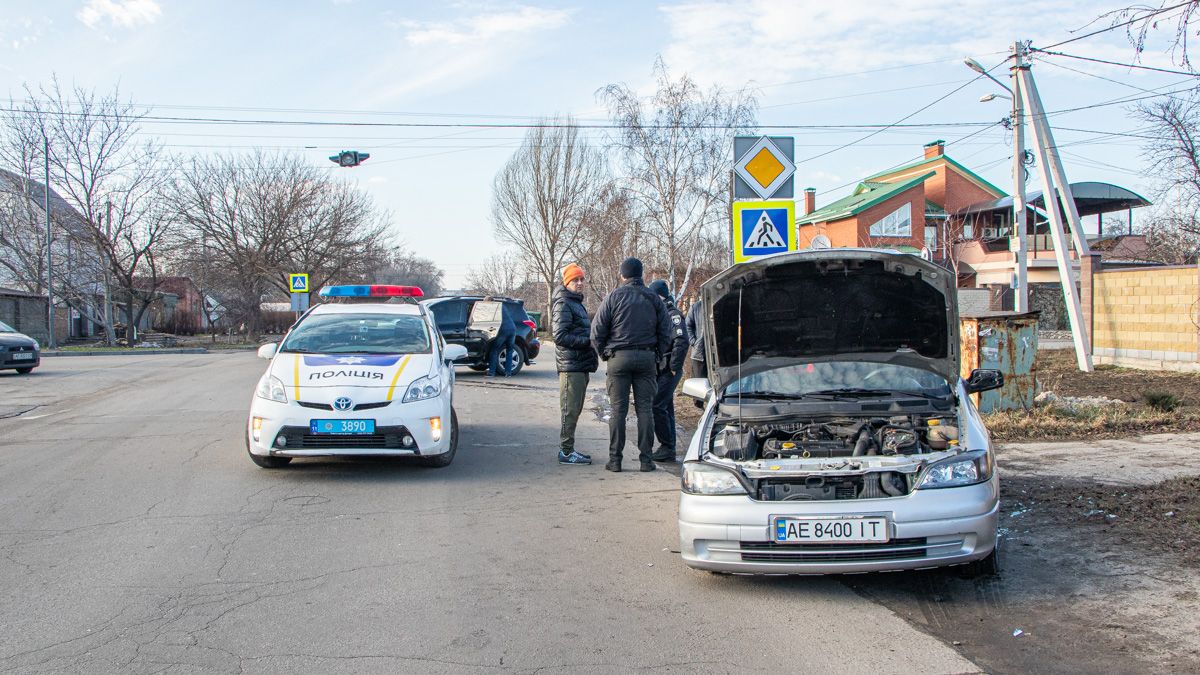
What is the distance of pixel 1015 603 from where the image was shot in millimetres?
4504

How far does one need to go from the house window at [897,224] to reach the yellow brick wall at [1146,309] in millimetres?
23925

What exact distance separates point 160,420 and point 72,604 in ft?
24.3

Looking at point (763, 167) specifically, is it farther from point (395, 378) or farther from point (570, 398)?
point (395, 378)

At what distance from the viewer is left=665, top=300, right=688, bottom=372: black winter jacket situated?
877 cm

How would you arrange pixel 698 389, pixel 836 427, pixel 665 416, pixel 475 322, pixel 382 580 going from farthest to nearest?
pixel 475 322 < pixel 665 416 < pixel 698 389 < pixel 836 427 < pixel 382 580

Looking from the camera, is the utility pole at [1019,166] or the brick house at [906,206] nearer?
the utility pole at [1019,166]

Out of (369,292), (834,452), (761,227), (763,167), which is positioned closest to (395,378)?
(369,292)

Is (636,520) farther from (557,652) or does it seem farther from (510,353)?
(510,353)

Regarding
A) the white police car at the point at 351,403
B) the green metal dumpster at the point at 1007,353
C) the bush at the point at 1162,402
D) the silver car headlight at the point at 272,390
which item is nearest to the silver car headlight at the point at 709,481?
the white police car at the point at 351,403

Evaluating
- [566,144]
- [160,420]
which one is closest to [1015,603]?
[160,420]

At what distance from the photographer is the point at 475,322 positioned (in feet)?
61.3

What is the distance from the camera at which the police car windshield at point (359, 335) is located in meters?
8.59

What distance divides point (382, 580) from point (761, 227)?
207 inches

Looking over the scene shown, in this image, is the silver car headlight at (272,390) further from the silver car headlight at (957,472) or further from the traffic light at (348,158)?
the traffic light at (348,158)
